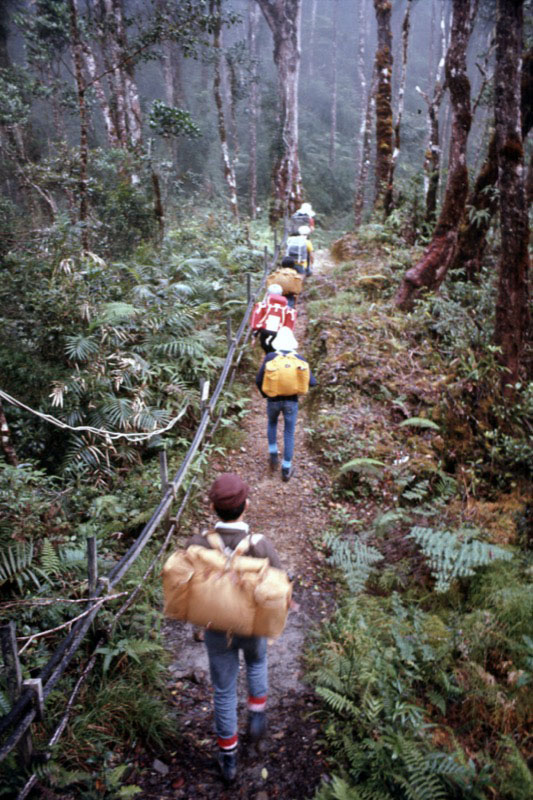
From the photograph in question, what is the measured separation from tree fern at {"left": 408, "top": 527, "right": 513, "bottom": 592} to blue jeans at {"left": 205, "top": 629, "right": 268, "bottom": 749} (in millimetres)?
1812

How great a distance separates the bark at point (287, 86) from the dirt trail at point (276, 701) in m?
16.6

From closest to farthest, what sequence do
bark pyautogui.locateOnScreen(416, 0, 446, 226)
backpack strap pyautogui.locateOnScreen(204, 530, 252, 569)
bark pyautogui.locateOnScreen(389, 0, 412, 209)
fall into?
backpack strap pyautogui.locateOnScreen(204, 530, 252, 569)
bark pyautogui.locateOnScreen(416, 0, 446, 226)
bark pyautogui.locateOnScreen(389, 0, 412, 209)

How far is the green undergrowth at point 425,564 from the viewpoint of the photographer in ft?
9.42

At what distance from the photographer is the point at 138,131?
55.6 feet

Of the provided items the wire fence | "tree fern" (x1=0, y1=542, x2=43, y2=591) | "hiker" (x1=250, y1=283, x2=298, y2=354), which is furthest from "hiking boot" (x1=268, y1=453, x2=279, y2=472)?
"tree fern" (x1=0, y1=542, x2=43, y2=591)

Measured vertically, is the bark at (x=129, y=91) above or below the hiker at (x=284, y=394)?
above

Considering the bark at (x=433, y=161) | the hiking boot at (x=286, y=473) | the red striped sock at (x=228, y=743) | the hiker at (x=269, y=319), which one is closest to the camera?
the red striped sock at (x=228, y=743)

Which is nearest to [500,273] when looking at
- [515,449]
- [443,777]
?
[515,449]

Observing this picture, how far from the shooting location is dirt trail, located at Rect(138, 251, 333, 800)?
3062mm

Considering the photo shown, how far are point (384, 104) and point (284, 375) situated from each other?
48.0ft

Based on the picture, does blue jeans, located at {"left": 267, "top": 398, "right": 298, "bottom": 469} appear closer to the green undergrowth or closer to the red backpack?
the green undergrowth

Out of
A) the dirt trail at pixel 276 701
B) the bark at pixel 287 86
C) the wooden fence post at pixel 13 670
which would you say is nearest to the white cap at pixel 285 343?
the dirt trail at pixel 276 701

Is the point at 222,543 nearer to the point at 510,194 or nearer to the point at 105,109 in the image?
the point at 510,194

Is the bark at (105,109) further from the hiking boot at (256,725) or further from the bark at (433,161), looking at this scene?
the hiking boot at (256,725)
